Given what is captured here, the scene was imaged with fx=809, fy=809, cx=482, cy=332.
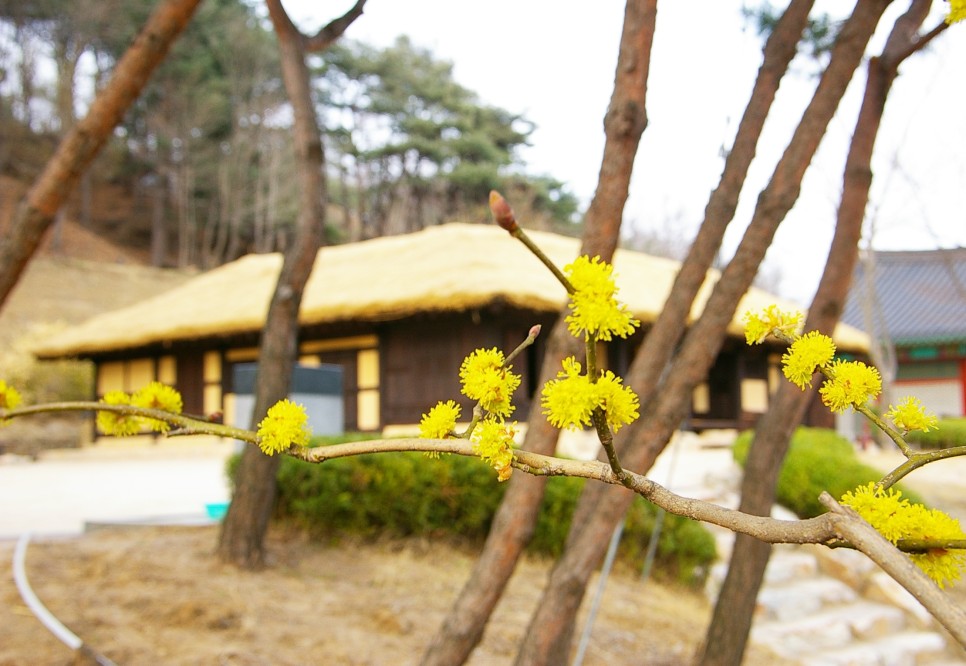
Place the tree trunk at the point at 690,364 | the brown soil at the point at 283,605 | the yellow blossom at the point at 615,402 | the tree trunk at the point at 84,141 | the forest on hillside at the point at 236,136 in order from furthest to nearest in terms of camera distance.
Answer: the forest on hillside at the point at 236,136 < the brown soil at the point at 283,605 < the tree trunk at the point at 84,141 < the tree trunk at the point at 690,364 < the yellow blossom at the point at 615,402

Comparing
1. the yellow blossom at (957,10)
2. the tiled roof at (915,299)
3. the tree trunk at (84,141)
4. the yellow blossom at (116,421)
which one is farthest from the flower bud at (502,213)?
the tiled roof at (915,299)

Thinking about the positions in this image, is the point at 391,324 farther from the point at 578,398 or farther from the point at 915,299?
the point at 915,299

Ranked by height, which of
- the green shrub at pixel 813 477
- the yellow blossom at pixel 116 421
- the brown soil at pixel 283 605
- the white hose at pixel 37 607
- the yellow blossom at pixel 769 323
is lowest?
the brown soil at pixel 283 605

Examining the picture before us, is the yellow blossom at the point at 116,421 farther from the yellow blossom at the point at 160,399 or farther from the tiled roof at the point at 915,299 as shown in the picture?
the tiled roof at the point at 915,299

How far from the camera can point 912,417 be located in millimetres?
912

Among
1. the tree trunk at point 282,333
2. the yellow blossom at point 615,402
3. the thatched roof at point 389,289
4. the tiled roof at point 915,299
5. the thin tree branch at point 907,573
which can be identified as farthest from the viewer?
the tiled roof at point 915,299

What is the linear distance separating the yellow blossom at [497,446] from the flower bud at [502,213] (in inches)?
9.1

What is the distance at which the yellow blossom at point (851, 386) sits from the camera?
2.92 feet

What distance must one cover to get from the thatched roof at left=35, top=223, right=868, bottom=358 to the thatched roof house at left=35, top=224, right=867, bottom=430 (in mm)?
26

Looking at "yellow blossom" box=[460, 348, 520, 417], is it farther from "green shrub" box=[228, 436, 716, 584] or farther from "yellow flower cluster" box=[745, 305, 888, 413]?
"green shrub" box=[228, 436, 716, 584]

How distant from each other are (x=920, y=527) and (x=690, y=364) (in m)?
2.02

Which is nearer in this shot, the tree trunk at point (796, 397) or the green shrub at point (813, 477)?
the tree trunk at point (796, 397)

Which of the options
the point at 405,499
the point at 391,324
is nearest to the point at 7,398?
the point at 405,499

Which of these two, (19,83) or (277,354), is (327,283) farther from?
(19,83)
